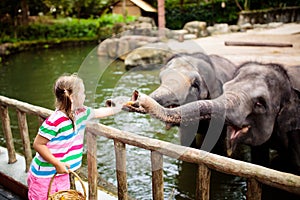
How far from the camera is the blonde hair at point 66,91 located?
229cm

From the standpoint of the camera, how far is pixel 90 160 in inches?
117

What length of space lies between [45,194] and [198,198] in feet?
3.35

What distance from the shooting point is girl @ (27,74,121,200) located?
7.48ft

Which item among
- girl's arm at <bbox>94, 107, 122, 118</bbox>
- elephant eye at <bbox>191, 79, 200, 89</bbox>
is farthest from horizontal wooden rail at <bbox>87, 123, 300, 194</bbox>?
elephant eye at <bbox>191, 79, 200, 89</bbox>

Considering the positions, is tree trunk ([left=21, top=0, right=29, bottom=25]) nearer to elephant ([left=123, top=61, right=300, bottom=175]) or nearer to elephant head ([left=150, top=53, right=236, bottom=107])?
elephant head ([left=150, top=53, right=236, bottom=107])

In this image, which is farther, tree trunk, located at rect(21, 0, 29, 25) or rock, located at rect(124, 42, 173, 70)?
tree trunk, located at rect(21, 0, 29, 25)

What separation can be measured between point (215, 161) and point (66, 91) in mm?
1008

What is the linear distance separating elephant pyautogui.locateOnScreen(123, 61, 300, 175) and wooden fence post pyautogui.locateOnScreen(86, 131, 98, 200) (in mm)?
929

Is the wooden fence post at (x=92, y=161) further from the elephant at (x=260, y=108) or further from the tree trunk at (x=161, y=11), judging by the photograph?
the tree trunk at (x=161, y=11)

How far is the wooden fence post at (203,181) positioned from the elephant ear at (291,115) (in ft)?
6.61

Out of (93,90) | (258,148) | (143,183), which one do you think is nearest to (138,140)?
(143,183)

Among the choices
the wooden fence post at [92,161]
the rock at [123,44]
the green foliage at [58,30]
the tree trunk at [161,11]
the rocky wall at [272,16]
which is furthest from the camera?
the green foliage at [58,30]

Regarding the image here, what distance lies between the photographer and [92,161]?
2.97 m

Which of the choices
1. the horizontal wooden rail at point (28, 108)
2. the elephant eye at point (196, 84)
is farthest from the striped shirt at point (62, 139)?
the elephant eye at point (196, 84)
